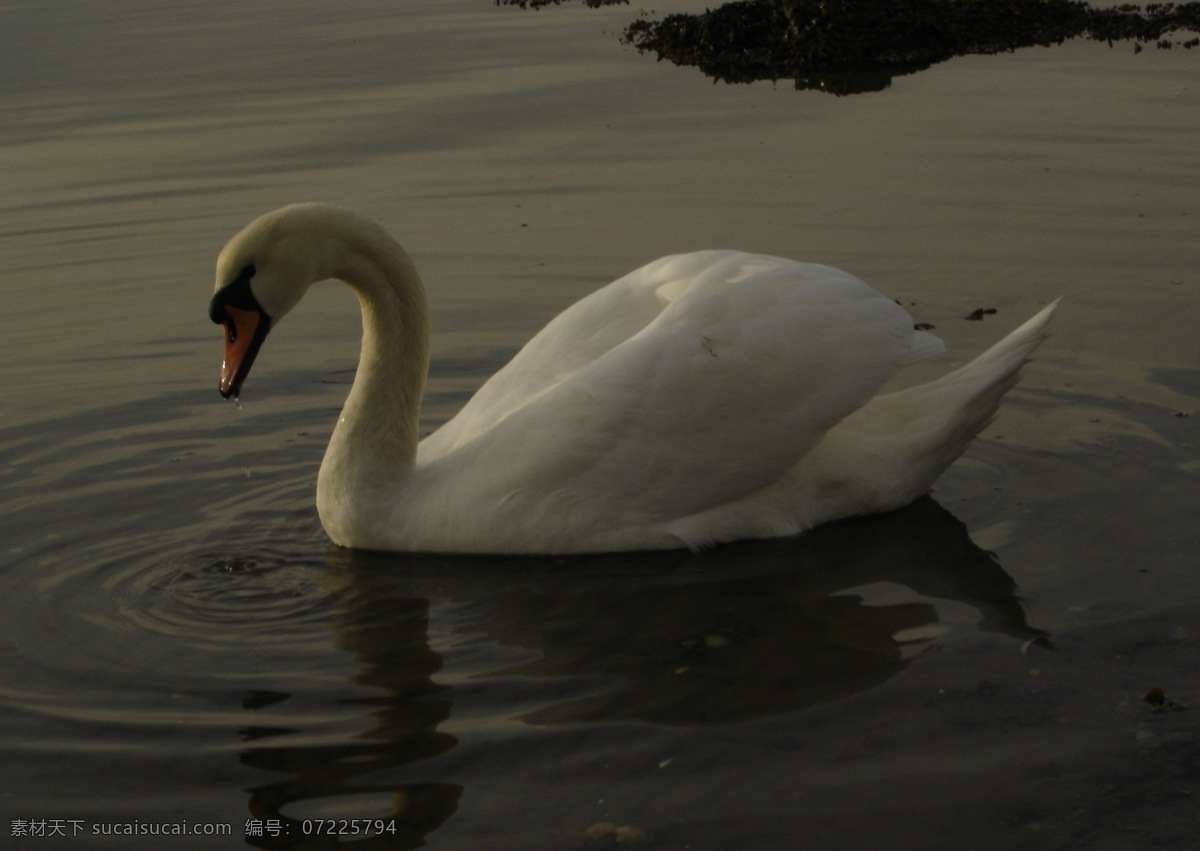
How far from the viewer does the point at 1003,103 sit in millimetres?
13492

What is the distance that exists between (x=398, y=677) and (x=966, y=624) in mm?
1968

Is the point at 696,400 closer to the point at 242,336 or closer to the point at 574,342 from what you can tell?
the point at 574,342

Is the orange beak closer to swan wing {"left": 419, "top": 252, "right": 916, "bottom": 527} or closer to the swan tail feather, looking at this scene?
swan wing {"left": 419, "top": 252, "right": 916, "bottom": 527}

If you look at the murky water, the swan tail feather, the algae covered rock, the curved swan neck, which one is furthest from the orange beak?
the algae covered rock

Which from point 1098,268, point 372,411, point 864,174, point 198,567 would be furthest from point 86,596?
point 864,174

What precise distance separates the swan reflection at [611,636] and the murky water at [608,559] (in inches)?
0.7

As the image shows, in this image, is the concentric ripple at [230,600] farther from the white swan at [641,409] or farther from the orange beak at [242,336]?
the orange beak at [242,336]

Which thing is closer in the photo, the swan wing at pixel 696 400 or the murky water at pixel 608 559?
the murky water at pixel 608 559

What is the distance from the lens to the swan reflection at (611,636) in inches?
199

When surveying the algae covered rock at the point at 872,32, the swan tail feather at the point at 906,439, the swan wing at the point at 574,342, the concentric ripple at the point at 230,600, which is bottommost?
the concentric ripple at the point at 230,600

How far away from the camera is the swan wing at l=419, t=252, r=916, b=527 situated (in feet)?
20.9

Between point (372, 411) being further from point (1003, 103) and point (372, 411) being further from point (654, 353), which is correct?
point (1003, 103)

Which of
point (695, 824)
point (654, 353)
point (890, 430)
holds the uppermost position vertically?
point (654, 353)

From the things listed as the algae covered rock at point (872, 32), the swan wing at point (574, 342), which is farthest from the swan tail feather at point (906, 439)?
the algae covered rock at point (872, 32)
